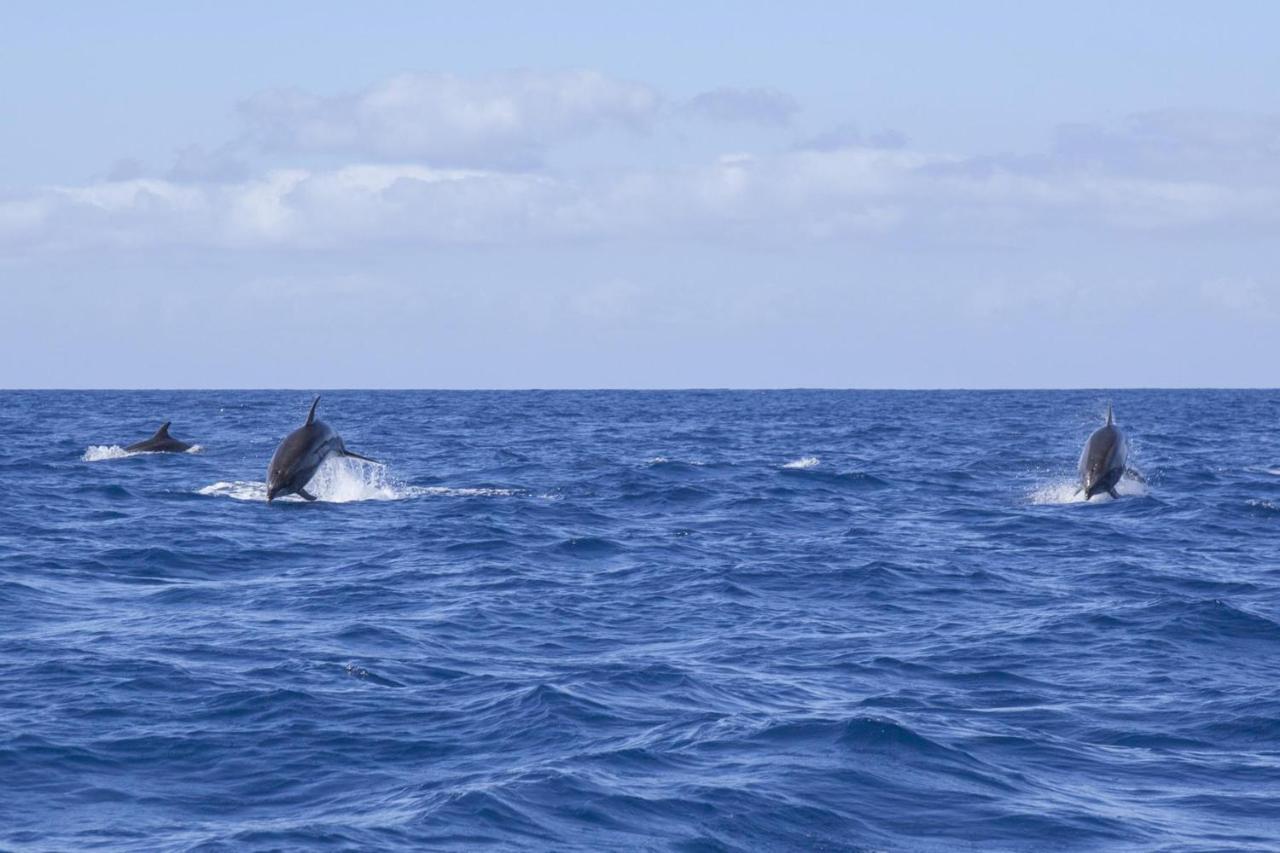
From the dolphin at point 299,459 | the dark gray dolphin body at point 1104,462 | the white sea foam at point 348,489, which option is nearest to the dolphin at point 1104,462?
the dark gray dolphin body at point 1104,462

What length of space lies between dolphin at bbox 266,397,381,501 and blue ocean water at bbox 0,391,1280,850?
488 millimetres

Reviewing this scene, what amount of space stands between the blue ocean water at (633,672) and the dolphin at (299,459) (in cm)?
49

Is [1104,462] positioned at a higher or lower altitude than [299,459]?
higher

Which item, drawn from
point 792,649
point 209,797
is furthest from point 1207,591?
point 209,797

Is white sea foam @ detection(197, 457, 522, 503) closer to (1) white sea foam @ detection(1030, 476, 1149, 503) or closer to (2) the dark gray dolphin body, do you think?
(1) white sea foam @ detection(1030, 476, 1149, 503)

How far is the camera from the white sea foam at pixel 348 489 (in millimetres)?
31453

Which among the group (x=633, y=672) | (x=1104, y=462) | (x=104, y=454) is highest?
(x=1104, y=462)

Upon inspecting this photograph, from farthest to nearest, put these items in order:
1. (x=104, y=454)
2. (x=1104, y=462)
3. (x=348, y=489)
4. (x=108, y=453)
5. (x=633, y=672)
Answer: (x=108, y=453) → (x=104, y=454) → (x=348, y=489) → (x=1104, y=462) → (x=633, y=672)

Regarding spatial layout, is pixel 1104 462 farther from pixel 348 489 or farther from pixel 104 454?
pixel 104 454

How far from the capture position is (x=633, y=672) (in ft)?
49.5

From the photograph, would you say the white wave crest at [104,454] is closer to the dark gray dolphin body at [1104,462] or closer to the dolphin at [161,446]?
the dolphin at [161,446]

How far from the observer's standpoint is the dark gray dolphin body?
103 feet

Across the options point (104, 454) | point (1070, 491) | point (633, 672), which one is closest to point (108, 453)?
point (104, 454)

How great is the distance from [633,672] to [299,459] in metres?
16.4
